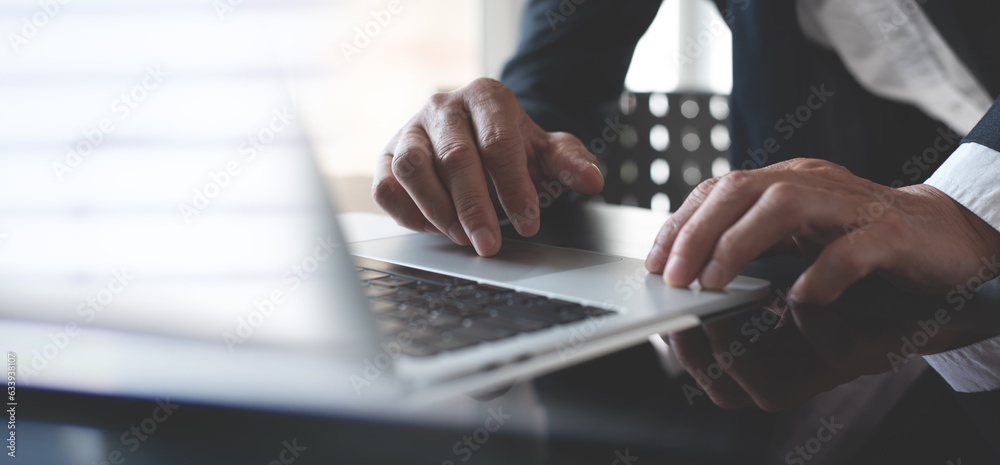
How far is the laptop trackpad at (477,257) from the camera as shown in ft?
1.88

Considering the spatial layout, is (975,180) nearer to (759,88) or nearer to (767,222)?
(767,222)

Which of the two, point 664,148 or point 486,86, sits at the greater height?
point 486,86

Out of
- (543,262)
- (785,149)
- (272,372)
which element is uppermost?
(272,372)

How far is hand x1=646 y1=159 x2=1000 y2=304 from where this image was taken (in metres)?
0.50

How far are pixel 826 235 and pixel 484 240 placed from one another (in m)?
0.27

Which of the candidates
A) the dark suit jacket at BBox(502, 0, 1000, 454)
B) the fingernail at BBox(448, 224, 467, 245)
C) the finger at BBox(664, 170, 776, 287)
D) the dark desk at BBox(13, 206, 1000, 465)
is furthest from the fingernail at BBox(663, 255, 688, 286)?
the dark suit jacket at BBox(502, 0, 1000, 454)

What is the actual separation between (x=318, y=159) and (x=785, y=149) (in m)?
1.01

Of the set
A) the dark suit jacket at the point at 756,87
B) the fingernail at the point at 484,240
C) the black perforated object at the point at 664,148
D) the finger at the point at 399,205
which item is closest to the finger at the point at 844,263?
the fingernail at the point at 484,240

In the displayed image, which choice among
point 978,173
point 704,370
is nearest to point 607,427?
point 704,370

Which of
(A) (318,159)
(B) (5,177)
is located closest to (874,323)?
(A) (318,159)

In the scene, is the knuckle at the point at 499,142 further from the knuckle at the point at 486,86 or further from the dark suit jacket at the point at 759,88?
the dark suit jacket at the point at 759,88

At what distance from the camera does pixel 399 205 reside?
756 millimetres

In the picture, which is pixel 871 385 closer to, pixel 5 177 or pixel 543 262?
pixel 543 262

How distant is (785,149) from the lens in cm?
121
